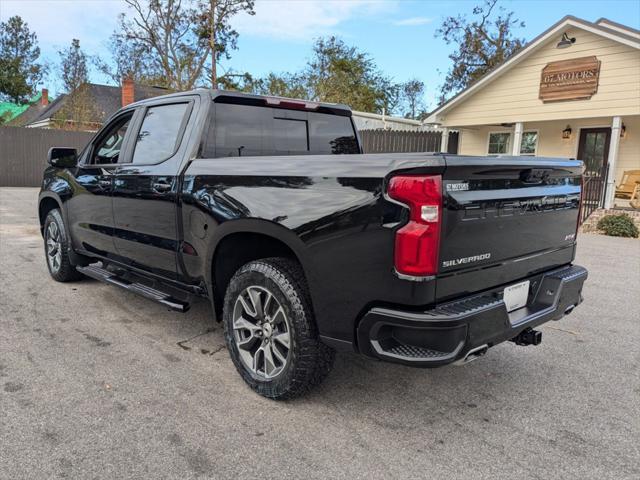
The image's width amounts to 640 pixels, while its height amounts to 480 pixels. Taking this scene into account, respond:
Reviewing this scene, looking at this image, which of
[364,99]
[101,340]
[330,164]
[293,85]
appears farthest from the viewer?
[364,99]

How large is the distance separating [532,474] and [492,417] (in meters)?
0.56

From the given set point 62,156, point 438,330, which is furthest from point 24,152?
point 438,330

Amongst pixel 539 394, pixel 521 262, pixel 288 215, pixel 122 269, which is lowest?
pixel 539 394

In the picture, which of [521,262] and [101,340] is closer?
[521,262]

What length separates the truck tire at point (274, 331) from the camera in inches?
115

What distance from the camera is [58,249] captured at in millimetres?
5652

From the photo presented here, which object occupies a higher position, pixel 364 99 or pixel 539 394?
pixel 364 99

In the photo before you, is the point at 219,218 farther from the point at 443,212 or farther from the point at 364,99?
the point at 364,99

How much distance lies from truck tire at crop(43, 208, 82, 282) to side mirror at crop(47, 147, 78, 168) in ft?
1.83

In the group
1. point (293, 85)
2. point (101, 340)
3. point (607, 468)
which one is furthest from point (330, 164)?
point (293, 85)

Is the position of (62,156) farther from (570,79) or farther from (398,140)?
(570,79)

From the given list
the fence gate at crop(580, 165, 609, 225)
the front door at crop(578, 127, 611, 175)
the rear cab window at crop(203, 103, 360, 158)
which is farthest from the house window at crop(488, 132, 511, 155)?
the rear cab window at crop(203, 103, 360, 158)

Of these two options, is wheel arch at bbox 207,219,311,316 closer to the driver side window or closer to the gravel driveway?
the gravel driveway

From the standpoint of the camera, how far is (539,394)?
3359 mm
